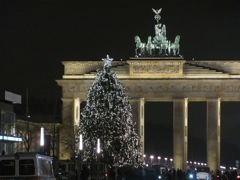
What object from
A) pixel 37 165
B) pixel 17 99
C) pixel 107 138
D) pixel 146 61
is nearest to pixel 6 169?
pixel 37 165

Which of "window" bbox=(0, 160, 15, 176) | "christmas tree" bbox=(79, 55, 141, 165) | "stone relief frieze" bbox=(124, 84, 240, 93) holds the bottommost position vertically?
"window" bbox=(0, 160, 15, 176)

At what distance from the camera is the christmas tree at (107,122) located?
88525mm

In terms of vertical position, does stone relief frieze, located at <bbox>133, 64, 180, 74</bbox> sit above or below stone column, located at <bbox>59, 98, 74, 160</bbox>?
above

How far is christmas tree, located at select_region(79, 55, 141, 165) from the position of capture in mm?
88525

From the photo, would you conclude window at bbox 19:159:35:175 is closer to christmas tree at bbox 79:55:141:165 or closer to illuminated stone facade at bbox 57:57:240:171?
christmas tree at bbox 79:55:141:165

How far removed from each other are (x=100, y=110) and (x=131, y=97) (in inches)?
1616

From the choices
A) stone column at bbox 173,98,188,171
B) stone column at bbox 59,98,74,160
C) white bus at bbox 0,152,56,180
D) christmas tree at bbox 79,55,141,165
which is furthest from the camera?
stone column at bbox 173,98,188,171

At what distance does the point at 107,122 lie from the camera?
Result: 89125 millimetres

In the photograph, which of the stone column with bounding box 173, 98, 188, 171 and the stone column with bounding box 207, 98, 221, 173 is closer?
the stone column with bounding box 207, 98, 221, 173

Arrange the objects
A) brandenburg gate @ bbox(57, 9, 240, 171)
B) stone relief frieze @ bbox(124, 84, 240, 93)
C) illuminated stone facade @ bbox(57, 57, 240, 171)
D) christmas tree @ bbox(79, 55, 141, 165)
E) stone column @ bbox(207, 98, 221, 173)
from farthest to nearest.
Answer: stone column @ bbox(207, 98, 221, 173) → stone relief frieze @ bbox(124, 84, 240, 93) → illuminated stone facade @ bbox(57, 57, 240, 171) → brandenburg gate @ bbox(57, 9, 240, 171) → christmas tree @ bbox(79, 55, 141, 165)

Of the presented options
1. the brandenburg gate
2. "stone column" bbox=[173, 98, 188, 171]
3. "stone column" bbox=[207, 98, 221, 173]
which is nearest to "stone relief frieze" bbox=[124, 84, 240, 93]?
the brandenburg gate

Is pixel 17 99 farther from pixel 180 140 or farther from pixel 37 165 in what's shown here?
pixel 180 140

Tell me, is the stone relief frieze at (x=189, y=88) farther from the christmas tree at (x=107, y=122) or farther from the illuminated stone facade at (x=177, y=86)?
the christmas tree at (x=107, y=122)

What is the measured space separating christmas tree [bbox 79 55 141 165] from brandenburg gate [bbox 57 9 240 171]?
3715 cm
